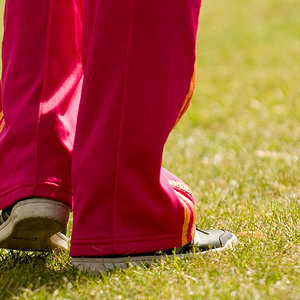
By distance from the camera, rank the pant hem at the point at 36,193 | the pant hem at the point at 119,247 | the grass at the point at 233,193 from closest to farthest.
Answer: the grass at the point at 233,193, the pant hem at the point at 119,247, the pant hem at the point at 36,193

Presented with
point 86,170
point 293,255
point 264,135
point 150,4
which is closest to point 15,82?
point 86,170

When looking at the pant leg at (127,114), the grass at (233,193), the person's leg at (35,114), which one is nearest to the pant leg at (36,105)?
the person's leg at (35,114)

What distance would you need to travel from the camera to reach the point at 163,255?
201 cm

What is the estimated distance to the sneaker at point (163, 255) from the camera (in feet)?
6.34

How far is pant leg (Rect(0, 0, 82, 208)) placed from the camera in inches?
81.0

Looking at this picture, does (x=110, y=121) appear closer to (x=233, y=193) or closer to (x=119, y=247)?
(x=119, y=247)

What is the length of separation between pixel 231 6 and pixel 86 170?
11684 millimetres

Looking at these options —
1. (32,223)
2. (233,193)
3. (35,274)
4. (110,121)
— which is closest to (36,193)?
(32,223)

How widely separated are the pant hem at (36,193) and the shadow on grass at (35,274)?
207 millimetres

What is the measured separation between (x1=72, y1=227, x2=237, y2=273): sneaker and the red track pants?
0.03m

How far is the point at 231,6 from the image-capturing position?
13078 mm

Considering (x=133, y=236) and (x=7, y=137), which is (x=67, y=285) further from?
(x=7, y=137)

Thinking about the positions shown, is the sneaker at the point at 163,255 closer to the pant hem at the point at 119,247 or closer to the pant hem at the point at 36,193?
the pant hem at the point at 119,247

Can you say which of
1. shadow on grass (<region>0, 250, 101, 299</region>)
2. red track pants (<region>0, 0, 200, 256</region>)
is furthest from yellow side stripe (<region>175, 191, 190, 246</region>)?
shadow on grass (<region>0, 250, 101, 299</region>)
